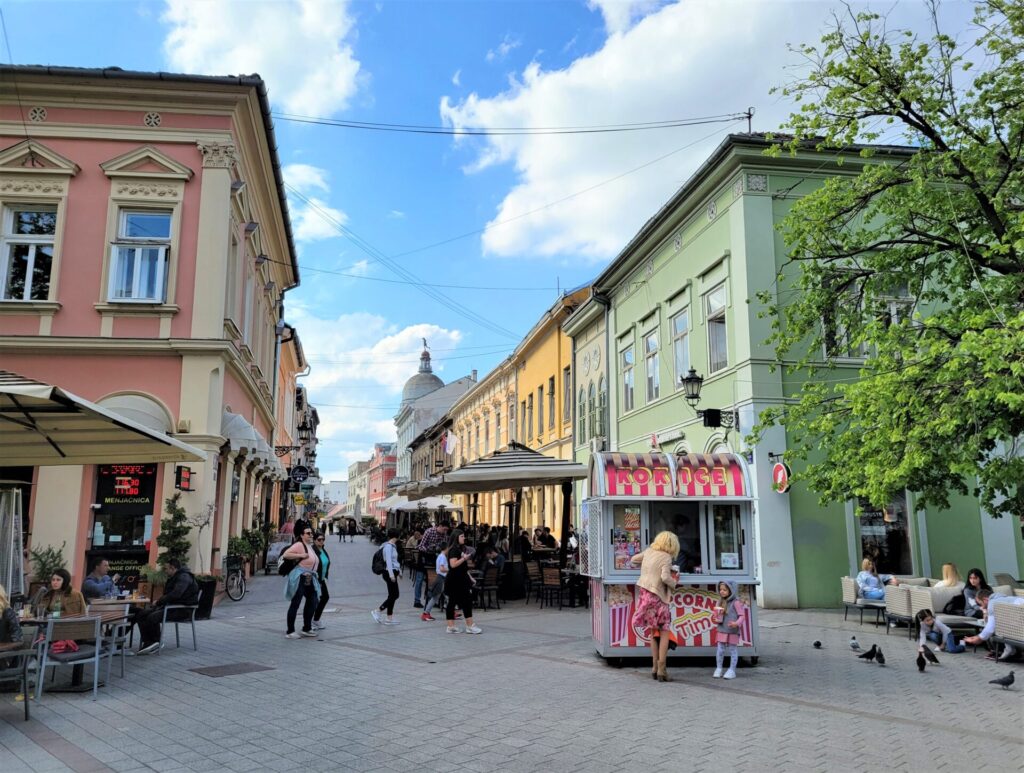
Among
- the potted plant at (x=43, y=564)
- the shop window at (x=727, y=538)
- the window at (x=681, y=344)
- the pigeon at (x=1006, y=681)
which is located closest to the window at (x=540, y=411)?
the window at (x=681, y=344)

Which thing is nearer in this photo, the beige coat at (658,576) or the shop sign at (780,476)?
the beige coat at (658,576)

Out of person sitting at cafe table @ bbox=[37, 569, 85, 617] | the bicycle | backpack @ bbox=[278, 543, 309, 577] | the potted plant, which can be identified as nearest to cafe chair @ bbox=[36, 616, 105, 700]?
person sitting at cafe table @ bbox=[37, 569, 85, 617]

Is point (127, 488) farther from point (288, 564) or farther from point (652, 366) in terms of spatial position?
point (652, 366)

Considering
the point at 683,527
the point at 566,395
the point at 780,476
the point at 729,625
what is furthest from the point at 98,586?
the point at 566,395

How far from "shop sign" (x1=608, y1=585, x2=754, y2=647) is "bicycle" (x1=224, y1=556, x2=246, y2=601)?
10.8 meters

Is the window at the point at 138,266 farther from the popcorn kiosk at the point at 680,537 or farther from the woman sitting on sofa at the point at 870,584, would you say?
the woman sitting on sofa at the point at 870,584

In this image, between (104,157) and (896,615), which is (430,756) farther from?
(104,157)

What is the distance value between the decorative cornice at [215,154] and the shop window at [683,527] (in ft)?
38.4

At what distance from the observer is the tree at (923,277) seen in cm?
987

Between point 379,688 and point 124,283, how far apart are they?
447 inches

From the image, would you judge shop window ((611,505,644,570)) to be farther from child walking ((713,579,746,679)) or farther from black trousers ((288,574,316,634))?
black trousers ((288,574,316,634))

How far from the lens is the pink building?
14.9 metres

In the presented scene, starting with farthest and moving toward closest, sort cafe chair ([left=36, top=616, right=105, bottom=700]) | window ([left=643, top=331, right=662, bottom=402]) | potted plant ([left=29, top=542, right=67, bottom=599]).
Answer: window ([left=643, top=331, right=662, bottom=402]), potted plant ([left=29, top=542, right=67, bottom=599]), cafe chair ([left=36, top=616, right=105, bottom=700])

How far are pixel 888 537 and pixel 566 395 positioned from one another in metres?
15.6
